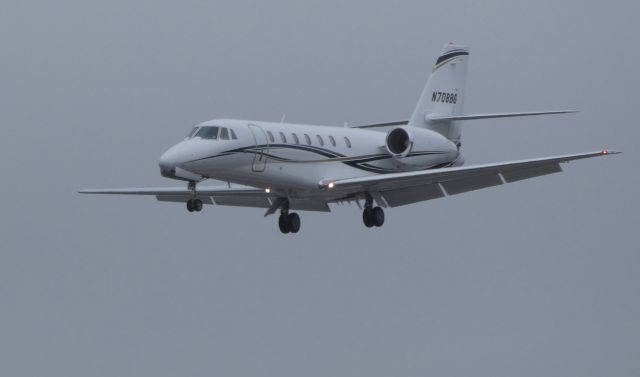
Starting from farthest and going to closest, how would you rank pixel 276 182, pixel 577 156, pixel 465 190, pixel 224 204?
pixel 224 204 → pixel 465 190 → pixel 276 182 → pixel 577 156

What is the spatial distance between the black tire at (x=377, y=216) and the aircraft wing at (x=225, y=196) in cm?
189

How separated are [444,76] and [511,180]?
26.3 feet

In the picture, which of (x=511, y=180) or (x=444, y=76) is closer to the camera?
(x=511, y=180)

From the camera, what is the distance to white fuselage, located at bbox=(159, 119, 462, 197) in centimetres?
3694

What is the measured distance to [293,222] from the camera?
136 ft

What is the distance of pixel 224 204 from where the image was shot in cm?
4422

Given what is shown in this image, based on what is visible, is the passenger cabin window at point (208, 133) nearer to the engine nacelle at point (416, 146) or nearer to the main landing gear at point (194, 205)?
the main landing gear at point (194, 205)

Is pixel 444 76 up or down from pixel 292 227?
up

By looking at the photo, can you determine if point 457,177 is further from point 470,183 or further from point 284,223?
point 284,223

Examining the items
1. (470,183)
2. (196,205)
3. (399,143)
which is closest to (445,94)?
(399,143)

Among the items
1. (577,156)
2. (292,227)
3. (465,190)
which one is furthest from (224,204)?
(577,156)

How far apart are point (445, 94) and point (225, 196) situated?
8.56 m

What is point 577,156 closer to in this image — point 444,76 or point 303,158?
point 303,158

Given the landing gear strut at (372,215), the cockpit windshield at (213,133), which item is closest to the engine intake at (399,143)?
the landing gear strut at (372,215)
